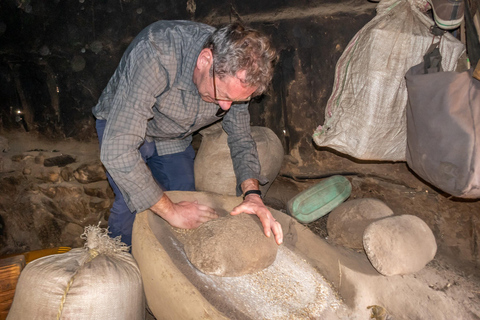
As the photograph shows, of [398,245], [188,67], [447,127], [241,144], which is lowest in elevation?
[398,245]

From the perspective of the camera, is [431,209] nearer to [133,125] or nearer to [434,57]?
[434,57]

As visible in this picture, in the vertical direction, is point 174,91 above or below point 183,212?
above

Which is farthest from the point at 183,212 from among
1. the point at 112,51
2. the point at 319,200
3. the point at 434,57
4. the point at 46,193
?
the point at 46,193

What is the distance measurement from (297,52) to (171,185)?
3.91 ft

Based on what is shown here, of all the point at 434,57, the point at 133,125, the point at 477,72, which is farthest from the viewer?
the point at 434,57

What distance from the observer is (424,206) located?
218 cm

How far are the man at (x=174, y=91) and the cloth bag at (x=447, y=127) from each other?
2.33 ft

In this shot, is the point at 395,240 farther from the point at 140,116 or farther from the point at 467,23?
A: the point at 140,116

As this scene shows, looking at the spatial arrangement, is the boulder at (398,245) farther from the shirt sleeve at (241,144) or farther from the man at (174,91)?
the shirt sleeve at (241,144)

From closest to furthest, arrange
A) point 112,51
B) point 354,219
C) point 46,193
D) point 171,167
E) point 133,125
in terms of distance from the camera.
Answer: point 133,125 → point 354,219 → point 171,167 → point 112,51 → point 46,193

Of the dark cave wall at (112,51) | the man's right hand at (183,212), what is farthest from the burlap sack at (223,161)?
the man's right hand at (183,212)

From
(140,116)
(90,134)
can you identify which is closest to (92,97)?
(90,134)

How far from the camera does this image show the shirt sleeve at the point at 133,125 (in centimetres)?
159

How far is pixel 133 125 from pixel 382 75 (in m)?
1.24
